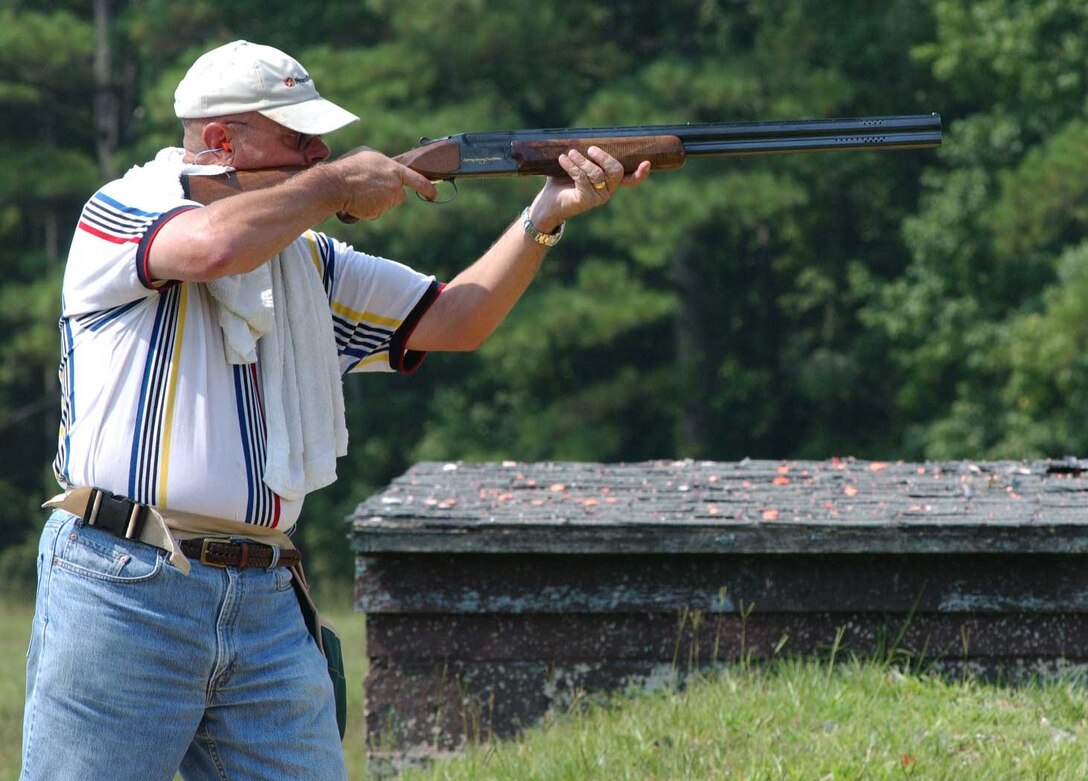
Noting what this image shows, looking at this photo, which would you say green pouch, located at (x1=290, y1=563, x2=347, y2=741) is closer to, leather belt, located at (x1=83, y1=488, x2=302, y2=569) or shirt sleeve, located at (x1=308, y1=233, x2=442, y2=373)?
leather belt, located at (x1=83, y1=488, x2=302, y2=569)

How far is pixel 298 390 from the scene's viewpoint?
367 centimetres

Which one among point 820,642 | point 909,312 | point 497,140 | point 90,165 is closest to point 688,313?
point 909,312

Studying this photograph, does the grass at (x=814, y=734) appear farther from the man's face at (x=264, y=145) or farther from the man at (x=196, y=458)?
the man's face at (x=264, y=145)

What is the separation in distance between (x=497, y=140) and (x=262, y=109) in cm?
105

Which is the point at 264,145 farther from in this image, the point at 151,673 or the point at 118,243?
the point at 151,673

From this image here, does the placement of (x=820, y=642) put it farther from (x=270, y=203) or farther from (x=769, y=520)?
(x=270, y=203)

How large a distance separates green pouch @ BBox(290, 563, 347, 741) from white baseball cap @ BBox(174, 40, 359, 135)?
1.06 m

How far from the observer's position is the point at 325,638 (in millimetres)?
3877

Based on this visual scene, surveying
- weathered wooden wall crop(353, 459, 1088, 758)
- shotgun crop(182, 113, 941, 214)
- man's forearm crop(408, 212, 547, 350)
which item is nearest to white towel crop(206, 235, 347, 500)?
man's forearm crop(408, 212, 547, 350)

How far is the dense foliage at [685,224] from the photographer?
2031 centimetres

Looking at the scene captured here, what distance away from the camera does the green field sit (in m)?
4.88

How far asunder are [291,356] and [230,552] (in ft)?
1.59

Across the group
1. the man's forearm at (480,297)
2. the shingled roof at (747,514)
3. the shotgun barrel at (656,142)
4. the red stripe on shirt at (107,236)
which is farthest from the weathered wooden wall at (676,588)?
the red stripe on shirt at (107,236)

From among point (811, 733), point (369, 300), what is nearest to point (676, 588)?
point (811, 733)
